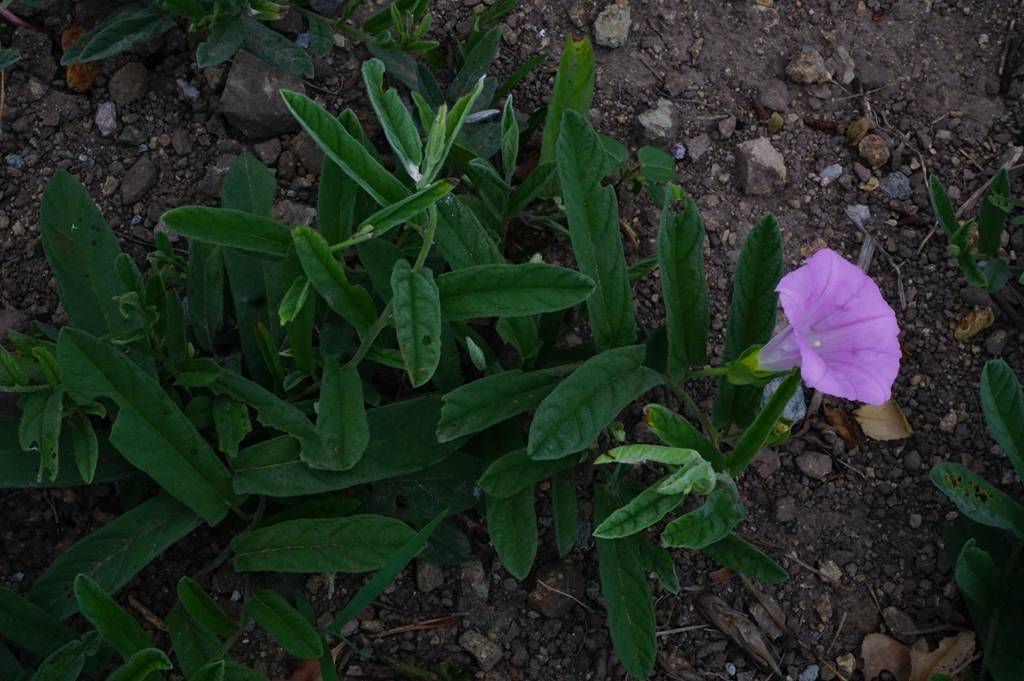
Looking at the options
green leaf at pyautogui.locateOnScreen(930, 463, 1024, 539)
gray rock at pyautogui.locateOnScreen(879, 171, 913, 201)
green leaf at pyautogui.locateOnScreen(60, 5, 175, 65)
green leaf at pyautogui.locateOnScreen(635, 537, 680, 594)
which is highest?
green leaf at pyautogui.locateOnScreen(60, 5, 175, 65)

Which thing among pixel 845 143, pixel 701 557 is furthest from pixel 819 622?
pixel 845 143

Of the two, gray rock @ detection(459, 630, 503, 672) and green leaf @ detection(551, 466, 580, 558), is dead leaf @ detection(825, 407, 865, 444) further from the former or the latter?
gray rock @ detection(459, 630, 503, 672)

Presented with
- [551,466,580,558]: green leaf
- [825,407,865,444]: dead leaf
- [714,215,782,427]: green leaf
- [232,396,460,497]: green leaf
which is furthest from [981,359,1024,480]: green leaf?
[232,396,460,497]: green leaf

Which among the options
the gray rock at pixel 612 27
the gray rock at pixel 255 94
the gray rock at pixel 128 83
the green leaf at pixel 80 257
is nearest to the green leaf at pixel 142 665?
the green leaf at pixel 80 257

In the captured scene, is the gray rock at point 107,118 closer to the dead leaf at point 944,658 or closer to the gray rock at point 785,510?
the gray rock at point 785,510

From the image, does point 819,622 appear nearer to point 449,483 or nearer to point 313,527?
point 449,483

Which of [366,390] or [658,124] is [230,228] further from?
[658,124]
